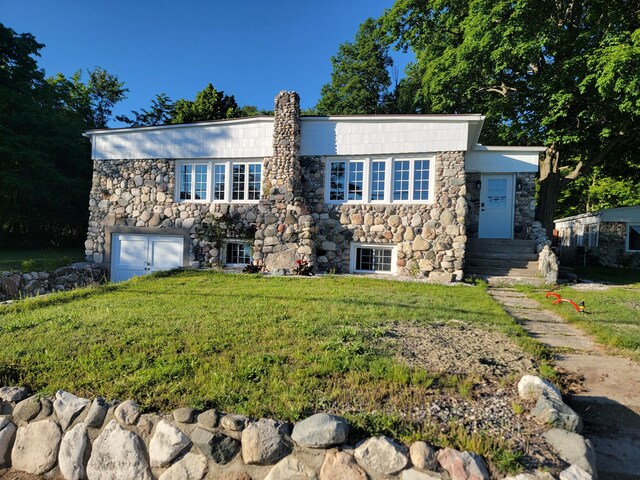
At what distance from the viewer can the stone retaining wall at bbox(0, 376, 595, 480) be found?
6.88ft

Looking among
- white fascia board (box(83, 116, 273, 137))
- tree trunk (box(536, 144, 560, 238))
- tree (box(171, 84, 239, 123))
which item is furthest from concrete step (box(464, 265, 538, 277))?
tree (box(171, 84, 239, 123))

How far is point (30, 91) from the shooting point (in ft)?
55.5

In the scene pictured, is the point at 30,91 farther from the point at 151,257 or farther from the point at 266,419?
the point at 266,419

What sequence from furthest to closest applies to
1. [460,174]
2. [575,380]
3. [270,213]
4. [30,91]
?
1. [30,91]
2. [270,213]
3. [460,174]
4. [575,380]

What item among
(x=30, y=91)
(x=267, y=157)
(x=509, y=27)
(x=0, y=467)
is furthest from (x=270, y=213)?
(x=30, y=91)

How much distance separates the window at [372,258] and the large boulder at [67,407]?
8409mm

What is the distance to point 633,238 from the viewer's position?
55.6ft

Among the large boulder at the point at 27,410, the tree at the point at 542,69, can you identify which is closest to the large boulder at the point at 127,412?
the large boulder at the point at 27,410

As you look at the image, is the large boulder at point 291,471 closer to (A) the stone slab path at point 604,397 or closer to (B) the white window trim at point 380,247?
(A) the stone slab path at point 604,397

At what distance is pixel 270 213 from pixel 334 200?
1.93 metres

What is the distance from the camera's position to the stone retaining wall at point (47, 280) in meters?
8.88

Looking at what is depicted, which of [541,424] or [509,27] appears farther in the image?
[509,27]

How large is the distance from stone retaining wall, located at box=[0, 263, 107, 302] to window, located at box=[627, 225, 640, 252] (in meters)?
21.6

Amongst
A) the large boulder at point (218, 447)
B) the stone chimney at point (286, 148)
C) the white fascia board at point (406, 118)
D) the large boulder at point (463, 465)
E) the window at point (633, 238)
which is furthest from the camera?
the window at point (633, 238)
